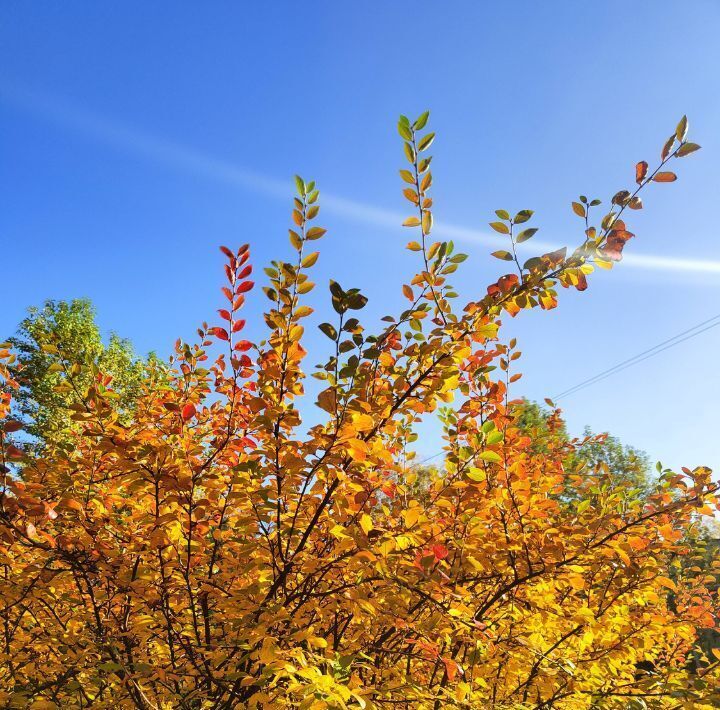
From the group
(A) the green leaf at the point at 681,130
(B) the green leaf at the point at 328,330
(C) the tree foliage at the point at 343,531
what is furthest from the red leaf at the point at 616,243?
(B) the green leaf at the point at 328,330

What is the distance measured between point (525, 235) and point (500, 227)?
0.35 ft

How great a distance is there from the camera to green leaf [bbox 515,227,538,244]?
6.01 feet

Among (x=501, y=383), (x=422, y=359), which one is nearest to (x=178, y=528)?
(x=422, y=359)

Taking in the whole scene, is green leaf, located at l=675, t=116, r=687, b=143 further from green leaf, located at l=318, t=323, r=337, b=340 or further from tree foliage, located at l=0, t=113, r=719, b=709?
green leaf, located at l=318, t=323, r=337, b=340

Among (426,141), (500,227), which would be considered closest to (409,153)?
(426,141)

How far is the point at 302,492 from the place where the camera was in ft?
6.17

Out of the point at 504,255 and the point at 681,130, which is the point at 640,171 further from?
the point at 504,255

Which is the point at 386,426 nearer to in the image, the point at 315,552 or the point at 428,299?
the point at 428,299

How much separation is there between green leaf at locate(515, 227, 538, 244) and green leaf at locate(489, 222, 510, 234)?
0.05 meters

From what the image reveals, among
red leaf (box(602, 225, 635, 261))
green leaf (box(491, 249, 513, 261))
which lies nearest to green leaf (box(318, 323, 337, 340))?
green leaf (box(491, 249, 513, 261))

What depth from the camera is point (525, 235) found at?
73.0 inches

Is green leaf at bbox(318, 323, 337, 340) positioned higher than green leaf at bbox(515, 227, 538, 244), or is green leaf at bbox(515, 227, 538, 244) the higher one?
green leaf at bbox(515, 227, 538, 244)

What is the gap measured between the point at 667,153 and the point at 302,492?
198cm

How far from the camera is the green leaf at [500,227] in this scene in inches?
74.3
